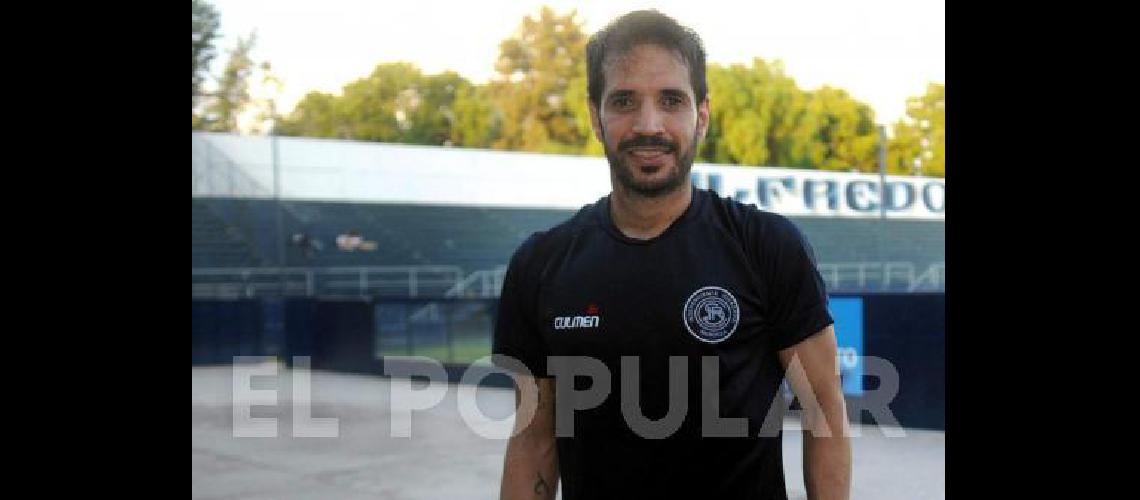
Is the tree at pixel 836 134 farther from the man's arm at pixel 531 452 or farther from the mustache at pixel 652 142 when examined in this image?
the mustache at pixel 652 142

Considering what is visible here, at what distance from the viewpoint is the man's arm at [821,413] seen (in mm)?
2170

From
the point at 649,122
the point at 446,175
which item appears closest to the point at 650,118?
the point at 649,122

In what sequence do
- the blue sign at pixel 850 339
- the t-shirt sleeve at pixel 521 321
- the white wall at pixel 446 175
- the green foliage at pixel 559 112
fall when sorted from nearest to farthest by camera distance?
the t-shirt sleeve at pixel 521 321 → the blue sign at pixel 850 339 → the white wall at pixel 446 175 → the green foliage at pixel 559 112

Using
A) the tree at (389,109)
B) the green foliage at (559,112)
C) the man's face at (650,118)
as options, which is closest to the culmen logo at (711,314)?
the man's face at (650,118)

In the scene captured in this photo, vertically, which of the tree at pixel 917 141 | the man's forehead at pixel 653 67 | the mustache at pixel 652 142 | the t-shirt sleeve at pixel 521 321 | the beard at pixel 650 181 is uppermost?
the tree at pixel 917 141

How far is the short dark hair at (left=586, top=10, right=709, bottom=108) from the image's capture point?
2256 mm

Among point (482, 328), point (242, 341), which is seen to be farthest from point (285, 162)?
point (482, 328)

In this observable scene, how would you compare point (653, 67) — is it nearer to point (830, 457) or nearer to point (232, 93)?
point (830, 457)

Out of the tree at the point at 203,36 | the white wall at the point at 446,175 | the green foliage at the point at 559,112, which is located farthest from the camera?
the green foliage at the point at 559,112

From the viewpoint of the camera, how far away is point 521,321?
95.1 inches

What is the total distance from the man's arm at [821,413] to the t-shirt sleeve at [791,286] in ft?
0.09
